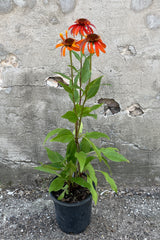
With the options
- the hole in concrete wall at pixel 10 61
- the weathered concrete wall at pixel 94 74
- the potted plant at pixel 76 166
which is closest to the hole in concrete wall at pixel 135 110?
the weathered concrete wall at pixel 94 74

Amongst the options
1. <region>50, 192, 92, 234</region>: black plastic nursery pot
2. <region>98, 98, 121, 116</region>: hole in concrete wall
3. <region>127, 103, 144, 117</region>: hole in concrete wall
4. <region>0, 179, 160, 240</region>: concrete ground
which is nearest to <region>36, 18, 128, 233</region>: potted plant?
<region>50, 192, 92, 234</region>: black plastic nursery pot

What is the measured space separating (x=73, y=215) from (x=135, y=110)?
946 millimetres

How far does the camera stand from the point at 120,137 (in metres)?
2.14

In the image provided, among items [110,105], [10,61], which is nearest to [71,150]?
[110,105]

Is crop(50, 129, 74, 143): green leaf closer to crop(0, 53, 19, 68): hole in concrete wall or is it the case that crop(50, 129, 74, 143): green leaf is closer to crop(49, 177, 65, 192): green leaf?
crop(49, 177, 65, 192): green leaf

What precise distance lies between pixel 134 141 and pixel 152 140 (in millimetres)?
152

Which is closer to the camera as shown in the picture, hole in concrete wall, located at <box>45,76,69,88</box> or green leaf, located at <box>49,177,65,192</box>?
green leaf, located at <box>49,177,65,192</box>

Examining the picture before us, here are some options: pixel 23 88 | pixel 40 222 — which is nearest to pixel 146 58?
pixel 23 88

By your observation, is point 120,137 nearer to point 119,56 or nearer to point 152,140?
point 152,140

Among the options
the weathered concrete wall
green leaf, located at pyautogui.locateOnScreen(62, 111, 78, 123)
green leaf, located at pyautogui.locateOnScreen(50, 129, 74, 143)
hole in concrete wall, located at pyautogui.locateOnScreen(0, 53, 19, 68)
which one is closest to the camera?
green leaf, located at pyautogui.locateOnScreen(62, 111, 78, 123)

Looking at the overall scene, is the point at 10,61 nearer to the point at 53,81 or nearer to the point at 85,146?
the point at 53,81

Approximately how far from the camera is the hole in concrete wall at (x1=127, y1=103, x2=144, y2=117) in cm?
206

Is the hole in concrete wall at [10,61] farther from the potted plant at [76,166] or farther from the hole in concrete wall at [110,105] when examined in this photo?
the hole in concrete wall at [110,105]

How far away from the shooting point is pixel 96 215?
6.72 feet
